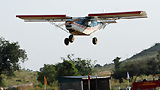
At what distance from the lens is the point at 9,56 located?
52531 mm

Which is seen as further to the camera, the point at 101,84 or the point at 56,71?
the point at 56,71

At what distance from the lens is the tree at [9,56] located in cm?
5250

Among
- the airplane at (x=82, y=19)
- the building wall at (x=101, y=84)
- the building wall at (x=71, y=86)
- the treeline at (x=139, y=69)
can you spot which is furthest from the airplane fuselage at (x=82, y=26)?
the treeline at (x=139, y=69)

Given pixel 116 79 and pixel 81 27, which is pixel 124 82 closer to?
pixel 116 79

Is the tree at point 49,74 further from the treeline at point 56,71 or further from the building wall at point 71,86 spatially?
the building wall at point 71,86

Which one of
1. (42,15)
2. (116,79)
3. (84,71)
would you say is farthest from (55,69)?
(42,15)

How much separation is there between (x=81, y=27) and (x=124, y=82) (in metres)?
27.7

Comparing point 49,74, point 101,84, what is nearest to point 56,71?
point 49,74

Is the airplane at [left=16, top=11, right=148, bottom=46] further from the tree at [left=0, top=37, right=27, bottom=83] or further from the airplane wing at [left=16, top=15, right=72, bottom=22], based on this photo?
the tree at [left=0, top=37, right=27, bottom=83]

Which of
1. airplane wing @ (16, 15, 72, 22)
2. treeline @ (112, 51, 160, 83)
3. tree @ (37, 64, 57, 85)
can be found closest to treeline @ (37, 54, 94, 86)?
tree @ (37, 64, 57, 85)

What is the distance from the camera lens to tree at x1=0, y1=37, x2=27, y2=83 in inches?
2067

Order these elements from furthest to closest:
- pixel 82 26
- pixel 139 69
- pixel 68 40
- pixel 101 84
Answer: pixel 139 69 < pixel 101 84 < pixel 68 40 < pixel 82 26

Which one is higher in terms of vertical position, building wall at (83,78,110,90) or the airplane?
the airplane

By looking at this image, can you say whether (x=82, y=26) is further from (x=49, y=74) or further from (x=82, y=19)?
(x=49, y=74)
